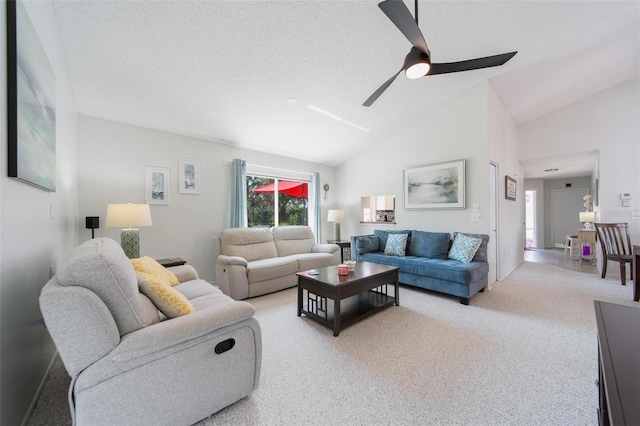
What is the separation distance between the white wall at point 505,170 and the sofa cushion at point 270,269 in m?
3.48

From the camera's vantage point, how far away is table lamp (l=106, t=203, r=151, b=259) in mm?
2678

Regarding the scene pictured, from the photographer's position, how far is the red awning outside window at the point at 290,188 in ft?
16.5

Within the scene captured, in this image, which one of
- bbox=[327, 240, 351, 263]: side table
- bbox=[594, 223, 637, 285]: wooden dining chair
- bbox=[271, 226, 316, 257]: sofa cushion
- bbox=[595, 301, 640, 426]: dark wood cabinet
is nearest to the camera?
bbox=[595, 301, 640, 426]: dark wood cabinet

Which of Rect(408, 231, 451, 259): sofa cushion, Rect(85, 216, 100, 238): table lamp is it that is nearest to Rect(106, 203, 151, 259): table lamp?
Rect(85, 216, 100, 238): table lamp

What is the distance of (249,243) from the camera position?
4004 mm

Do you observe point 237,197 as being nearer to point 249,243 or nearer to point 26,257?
point 249,243

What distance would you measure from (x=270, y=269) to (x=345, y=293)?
140 centimetres

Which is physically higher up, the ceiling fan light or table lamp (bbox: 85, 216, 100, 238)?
the ceiling fan light

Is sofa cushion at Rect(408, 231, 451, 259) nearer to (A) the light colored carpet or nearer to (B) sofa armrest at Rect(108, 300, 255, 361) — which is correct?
(A) the light colored carpet

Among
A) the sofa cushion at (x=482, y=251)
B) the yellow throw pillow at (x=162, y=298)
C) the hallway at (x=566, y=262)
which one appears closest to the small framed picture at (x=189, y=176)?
the yellow throw pillow at (x=162, y=298)

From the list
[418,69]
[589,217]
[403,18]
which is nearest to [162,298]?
[403,18]

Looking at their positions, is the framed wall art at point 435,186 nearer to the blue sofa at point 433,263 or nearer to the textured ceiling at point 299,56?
the blue sofa at point 433,263

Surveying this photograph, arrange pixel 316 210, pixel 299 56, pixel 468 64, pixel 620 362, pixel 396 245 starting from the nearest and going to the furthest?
1. pixel 620 362
2. pixel 468 64
3. pixel 299 56
4. pixel 396 245
5. pixel 316 210

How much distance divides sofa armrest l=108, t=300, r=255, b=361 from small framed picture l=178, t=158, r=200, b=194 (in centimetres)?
295
